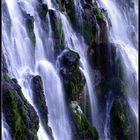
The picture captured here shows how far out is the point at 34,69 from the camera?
93.9 feet

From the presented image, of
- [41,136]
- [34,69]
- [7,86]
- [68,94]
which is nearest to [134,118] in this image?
[68,94]

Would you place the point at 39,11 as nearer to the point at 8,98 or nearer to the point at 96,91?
the point at 96,91

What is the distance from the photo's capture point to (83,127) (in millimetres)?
Result: 29562

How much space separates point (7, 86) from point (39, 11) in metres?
8.45

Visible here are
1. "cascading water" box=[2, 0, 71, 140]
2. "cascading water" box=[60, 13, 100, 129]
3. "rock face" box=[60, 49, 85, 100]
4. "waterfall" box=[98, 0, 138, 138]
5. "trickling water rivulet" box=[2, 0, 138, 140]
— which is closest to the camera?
"trickling water rivulet" box=[2, 0, 138, 140]

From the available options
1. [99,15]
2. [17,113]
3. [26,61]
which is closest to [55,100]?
[26,61]

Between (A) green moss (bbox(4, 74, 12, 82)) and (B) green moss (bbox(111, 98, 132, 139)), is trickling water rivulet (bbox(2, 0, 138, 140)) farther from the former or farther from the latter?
(A) green moss (bbox(4, 74, 12, 82))

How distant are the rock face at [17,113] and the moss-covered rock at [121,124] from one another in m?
8.73

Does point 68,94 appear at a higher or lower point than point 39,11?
lower

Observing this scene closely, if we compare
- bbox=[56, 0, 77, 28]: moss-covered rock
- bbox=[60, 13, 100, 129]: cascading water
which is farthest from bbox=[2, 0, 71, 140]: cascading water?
bbox=[56, 0, 77, 28]: moss-covered rock

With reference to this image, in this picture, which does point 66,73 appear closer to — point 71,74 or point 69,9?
point 71,74

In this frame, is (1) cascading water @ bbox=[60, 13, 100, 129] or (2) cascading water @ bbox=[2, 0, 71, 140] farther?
(1) cascading water @ bbox=[60, 13, 100, 129]

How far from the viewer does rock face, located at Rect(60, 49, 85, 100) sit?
29859 mm

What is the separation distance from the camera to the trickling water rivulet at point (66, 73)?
1010 inches
